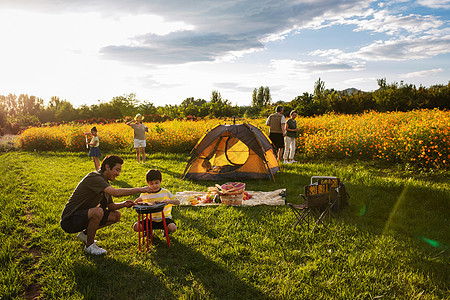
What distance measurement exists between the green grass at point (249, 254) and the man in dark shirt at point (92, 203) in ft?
1.26

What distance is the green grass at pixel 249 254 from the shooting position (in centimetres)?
335

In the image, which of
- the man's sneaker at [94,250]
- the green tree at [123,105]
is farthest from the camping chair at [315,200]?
the green tree at [123,105]

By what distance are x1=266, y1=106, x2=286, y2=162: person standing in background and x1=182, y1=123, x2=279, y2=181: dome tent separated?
1.07 m

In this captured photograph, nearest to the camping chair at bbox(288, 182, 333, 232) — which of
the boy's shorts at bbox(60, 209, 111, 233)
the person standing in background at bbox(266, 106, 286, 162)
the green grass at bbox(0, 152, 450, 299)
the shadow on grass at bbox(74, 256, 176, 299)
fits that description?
the green grass at bbox(0, 152, 450, 299)

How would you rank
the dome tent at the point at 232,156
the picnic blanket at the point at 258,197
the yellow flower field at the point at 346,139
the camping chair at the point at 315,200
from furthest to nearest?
the dome tent at the point at 232,156, the yellow flower field at the point at 346,139, the picnic blanket at the point at 258,197, the camping chair at the point at 315,200

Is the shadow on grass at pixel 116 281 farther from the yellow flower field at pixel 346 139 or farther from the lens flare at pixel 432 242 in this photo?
the yellow flower field at pixel 346 139

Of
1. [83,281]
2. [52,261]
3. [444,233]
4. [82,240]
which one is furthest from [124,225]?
[444,233]

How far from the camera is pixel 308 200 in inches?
185

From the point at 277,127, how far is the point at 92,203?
278 inches

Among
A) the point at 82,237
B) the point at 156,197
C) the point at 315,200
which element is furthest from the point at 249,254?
the point at 82,237

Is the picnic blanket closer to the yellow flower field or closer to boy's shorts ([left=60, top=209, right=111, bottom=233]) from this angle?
boy's shorts ([left=60, top=209, right=111, bottom=233])

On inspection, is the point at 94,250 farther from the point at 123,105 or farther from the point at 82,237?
the point at 123,105

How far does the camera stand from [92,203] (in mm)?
4125

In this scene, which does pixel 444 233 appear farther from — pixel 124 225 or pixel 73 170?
pixel 73 170
